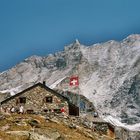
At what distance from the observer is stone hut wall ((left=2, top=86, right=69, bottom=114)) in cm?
6581

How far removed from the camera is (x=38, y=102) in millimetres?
66312

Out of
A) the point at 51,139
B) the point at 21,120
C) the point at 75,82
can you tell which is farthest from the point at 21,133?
the point at 75,82

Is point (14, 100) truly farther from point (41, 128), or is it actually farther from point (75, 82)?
point (41, 128)

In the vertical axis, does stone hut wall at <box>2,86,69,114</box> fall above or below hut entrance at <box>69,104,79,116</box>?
above

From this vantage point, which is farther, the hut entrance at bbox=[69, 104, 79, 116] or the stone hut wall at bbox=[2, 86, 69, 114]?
the hut entrance at bbox=[69, 104, 79, 116]

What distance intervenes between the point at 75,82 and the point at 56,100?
12.7ft

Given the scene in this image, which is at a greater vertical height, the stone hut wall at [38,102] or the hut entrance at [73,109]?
the stone hut wall at [38,102]

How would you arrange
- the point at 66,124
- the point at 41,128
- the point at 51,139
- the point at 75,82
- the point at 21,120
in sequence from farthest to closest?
1. the point at 75,82
2. the point at 66,124
3. the point at 21,120
4. the point at 41,128
5. the point at 51,139

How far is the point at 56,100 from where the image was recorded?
66.2 meters

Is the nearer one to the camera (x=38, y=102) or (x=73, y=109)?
(x=38, y=102)

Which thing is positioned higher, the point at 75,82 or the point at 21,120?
the point at 75,82

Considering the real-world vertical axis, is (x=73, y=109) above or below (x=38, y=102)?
below

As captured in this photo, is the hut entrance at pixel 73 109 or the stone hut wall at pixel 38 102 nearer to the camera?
the stone hut wall at pixel 38 102

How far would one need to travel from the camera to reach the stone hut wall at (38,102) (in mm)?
65812
